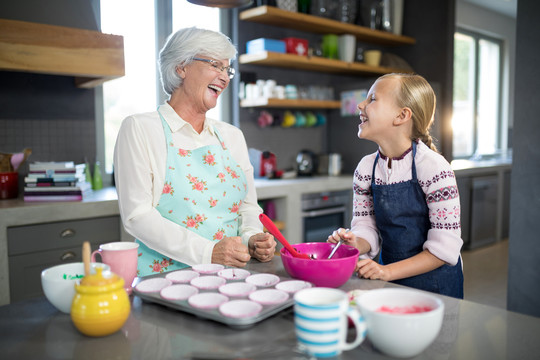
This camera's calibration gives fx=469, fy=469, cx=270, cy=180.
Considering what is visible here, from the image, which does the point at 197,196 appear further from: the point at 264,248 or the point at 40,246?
the point at 40,246

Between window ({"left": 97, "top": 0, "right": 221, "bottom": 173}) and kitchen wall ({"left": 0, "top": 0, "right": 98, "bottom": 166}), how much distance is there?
0.49 feet

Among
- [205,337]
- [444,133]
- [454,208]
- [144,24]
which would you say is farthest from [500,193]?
[205,337]

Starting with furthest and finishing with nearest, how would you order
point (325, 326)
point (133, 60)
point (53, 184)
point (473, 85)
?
point (473, 85) → point (133, 60) → point (53, 184) → point (325, 326)

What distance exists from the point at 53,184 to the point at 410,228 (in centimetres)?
201

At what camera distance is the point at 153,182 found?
1.52 metres

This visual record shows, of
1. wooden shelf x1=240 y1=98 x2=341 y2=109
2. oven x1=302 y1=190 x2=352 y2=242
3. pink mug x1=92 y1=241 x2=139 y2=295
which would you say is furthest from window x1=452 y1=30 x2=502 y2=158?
pink mug x1=92 y1=241 x2=139 y2=295

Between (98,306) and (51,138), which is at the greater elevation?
(51,138)

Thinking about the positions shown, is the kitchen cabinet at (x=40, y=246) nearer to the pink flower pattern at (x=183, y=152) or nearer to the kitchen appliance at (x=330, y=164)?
the pink flower pattern at (x=183, y=152)

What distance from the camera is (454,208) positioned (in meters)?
1.28

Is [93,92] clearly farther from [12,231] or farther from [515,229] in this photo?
[515,229]

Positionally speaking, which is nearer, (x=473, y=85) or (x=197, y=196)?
(x=197, y=196)

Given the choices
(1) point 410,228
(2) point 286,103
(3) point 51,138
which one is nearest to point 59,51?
(3) point 51,138

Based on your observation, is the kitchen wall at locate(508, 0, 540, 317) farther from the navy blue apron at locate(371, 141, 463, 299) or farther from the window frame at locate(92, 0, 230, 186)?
the window frame at locate(92, 0, 230, 186)

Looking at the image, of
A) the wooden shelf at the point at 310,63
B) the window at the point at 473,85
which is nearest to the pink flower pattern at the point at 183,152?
the wooden shelf at the point at 310,63
